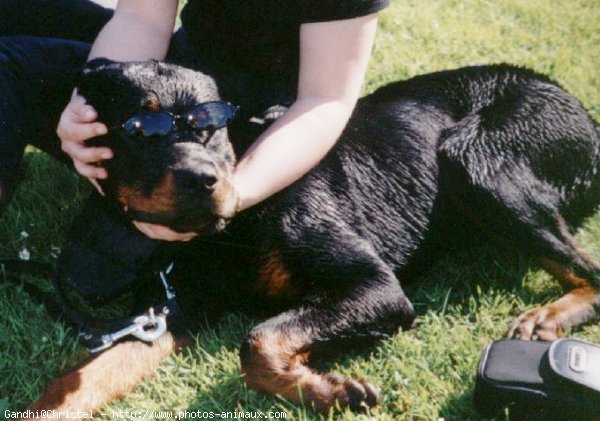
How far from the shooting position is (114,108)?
2363 mm

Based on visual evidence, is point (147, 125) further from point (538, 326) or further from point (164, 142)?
point (538, 326)

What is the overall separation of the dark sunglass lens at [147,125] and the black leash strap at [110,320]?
637mm

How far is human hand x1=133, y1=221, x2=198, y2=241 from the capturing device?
230 centimetres

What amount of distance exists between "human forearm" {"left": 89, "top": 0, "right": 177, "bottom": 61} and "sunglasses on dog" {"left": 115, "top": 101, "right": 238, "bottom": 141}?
0.69m

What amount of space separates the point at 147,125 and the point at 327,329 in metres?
1.08

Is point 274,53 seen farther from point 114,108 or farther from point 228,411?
point 228,411

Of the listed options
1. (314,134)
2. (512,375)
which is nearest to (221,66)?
(314,134)

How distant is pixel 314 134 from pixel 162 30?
1.07 m

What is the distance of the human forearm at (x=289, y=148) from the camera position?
2.36 meters

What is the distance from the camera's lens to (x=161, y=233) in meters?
2.33

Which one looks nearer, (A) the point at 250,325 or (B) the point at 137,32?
(A) the point at 250,325

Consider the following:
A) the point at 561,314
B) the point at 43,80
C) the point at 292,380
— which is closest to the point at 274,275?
the point at 292,380

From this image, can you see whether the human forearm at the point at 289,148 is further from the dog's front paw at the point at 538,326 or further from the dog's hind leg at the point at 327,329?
the dog's front paw at the point at 538,326

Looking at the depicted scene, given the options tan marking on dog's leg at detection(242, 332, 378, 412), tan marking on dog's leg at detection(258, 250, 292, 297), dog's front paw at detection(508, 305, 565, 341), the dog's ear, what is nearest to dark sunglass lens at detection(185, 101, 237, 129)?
the dog's ear
